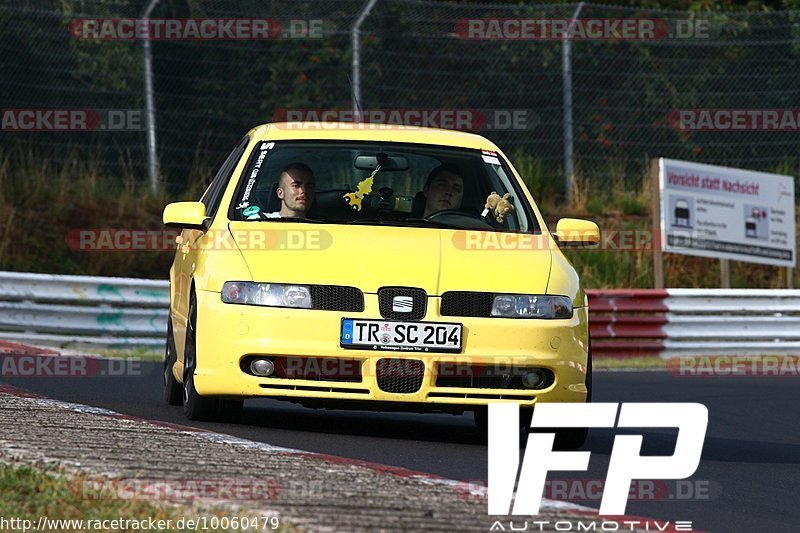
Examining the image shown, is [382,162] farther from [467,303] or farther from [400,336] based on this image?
[400,336]

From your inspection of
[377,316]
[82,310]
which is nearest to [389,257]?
[377,316]

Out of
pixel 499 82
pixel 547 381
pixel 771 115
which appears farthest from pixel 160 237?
pixel 547 381

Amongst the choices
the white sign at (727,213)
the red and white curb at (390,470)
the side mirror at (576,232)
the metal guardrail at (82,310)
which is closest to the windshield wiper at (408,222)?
the side mirror at (576,232)

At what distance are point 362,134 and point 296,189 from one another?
2.17 ft

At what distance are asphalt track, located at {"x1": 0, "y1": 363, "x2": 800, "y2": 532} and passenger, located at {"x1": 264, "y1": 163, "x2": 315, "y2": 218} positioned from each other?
1.12 meters

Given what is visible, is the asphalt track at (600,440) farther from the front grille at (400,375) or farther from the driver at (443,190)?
the driver at (443,190)

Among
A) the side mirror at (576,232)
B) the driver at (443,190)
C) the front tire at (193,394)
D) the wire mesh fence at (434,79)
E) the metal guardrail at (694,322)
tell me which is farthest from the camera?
the wire mesh fence at (434,79)

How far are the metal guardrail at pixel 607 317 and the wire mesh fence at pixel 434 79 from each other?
2.50 metres

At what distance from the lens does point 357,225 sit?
29.0 ft

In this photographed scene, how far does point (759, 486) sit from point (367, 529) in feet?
10.1

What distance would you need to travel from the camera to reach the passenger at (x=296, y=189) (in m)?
9.20

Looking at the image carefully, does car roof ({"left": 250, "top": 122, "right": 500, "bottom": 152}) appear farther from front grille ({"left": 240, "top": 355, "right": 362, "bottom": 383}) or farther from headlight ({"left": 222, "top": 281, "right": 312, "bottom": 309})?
front grille ({"left": 240, "top": 355, "right": 362, "bottom": 383})

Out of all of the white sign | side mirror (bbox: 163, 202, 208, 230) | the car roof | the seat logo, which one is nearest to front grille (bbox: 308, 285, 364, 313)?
the seat logo

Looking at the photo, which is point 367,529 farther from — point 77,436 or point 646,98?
point 646,98
